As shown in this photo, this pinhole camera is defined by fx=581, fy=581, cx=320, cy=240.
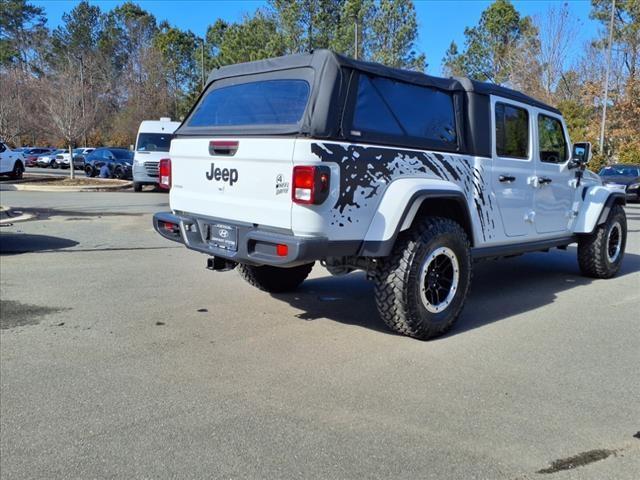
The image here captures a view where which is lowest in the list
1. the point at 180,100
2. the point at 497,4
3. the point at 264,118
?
the point at 264,118

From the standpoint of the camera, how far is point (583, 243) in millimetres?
7379

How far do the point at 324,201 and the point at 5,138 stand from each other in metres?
48.1

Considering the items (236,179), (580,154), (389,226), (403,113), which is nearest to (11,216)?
(236,179)

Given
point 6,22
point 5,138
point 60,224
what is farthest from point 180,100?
point 60,224

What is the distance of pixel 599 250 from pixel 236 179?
502 cm

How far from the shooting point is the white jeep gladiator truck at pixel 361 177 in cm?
420

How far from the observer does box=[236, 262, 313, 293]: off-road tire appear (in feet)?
20.5

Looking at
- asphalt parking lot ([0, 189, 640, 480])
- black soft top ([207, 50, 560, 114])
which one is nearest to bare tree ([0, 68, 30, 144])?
asphalt parking lot ([0, 189, 640, 480])

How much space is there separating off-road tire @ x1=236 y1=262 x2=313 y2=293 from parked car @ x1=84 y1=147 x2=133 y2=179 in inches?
943

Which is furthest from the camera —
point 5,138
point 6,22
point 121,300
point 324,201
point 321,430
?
point 6,22

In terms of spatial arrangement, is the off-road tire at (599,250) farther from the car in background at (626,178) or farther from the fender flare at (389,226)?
the car in background at (626,178)

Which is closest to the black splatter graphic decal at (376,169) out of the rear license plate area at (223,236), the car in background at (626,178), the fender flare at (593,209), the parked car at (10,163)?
the rear license plate area at (223,236)

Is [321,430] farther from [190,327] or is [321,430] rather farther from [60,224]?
[60,224]

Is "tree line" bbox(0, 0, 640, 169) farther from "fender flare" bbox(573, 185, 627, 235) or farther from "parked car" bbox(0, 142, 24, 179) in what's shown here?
"fender flare" bbox(573, 185, 627, 235)
